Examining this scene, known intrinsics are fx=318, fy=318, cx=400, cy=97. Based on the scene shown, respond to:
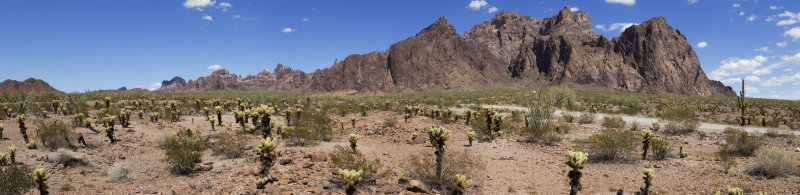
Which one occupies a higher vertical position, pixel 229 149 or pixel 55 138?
pixel 55 138

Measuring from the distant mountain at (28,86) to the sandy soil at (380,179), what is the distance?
8021cm

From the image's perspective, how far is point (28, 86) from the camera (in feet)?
218

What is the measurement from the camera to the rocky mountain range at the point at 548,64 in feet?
412

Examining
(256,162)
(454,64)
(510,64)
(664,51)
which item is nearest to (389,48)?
(454,64)

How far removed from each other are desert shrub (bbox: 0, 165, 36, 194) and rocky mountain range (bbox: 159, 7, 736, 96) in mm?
126670

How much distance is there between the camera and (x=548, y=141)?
40.6 ft

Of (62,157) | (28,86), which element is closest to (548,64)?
(62,157)

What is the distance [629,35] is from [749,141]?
156m

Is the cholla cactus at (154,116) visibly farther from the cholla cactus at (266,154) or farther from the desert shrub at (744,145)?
the desert shrub at (744,145)

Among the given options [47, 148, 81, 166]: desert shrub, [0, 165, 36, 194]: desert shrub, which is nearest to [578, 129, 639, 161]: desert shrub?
[0, 165, 36, 194]: desert shrub

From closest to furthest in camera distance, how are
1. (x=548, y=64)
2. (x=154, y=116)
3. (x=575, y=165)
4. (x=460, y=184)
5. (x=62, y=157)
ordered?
(x=460, y=184), (x=575, y=165), (x=62, y=157), (x=154, y=116), (x=548, y=64)

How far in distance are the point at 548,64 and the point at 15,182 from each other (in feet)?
528

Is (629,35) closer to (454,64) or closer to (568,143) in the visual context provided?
(454,64)

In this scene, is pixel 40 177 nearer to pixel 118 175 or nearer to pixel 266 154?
pixel 118 175
